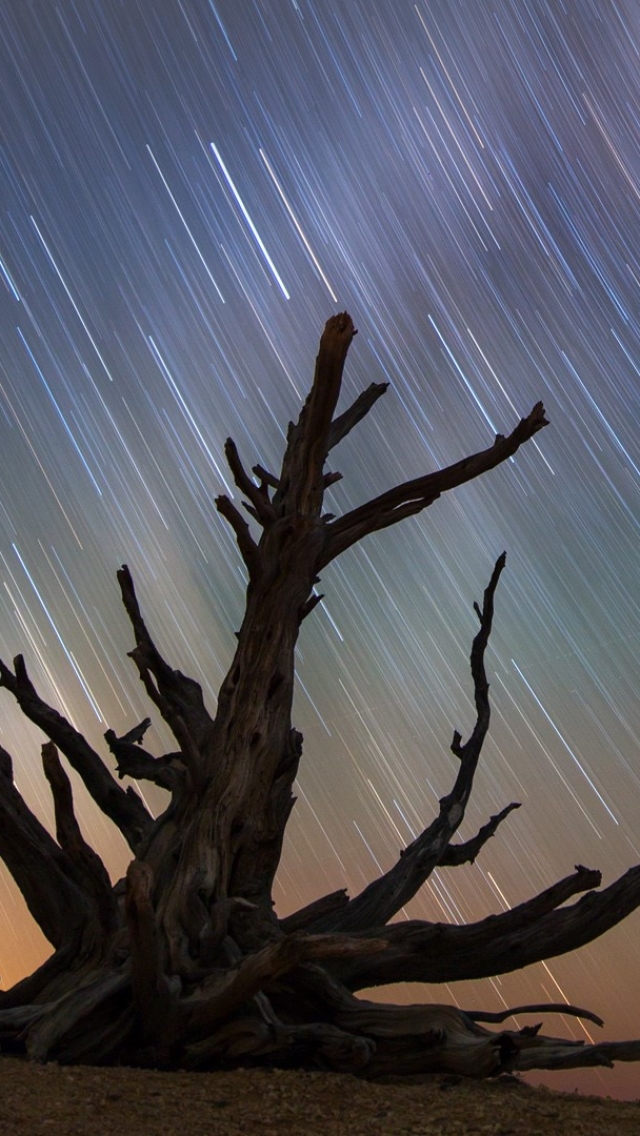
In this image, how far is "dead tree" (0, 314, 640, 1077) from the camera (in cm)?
500

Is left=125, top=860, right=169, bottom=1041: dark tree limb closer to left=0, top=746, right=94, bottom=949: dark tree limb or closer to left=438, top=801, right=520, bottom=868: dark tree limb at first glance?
left=0, top=746, right=94, bottom=949: dark tree limb

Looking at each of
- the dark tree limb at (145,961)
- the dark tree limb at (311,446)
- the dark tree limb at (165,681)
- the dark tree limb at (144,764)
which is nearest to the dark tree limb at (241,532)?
the dark tree limb at (311,446)

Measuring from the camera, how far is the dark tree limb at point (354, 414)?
7211mm

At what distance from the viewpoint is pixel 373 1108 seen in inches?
167

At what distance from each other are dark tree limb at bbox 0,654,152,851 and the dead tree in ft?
0.05

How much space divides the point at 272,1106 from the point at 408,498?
399cm

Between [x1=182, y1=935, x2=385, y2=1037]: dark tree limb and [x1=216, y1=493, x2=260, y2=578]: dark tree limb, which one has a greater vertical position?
[x1=216, y1=493, x2=260, y2=578]: dark tree limb

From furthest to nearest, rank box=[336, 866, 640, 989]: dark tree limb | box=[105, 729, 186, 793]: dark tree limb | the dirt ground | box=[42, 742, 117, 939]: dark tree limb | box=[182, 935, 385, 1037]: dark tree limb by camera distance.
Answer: box=[105, 729, 186, 793]: dark tree limb
box=[336, 866, 640, 989]: dark tree limb
box=[42, 742, 117, 939]: dark tree limb
box=[182, 935, 385, 1037]: dark tree limb
the dirt ground

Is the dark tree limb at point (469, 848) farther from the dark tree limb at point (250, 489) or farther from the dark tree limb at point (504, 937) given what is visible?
the dark tree limb at point (250, 489)

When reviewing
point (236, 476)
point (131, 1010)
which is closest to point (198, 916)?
point (131, 1010)

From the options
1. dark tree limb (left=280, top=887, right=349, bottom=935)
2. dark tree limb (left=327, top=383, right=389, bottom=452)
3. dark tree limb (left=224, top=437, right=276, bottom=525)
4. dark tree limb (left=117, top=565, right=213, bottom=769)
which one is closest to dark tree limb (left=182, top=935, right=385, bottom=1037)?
dark tree limb (left=280, top=887, right=349, bottom=935)

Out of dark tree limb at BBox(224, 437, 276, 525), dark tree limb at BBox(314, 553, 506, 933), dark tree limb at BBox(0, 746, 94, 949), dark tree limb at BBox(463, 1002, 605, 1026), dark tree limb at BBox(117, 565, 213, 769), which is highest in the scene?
dark tree limb at BBox(224, 437, 276, 525)

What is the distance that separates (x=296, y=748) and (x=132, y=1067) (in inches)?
80.9

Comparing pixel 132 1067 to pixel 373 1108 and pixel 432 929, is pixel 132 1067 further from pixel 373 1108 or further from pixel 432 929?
pixel 432 929
